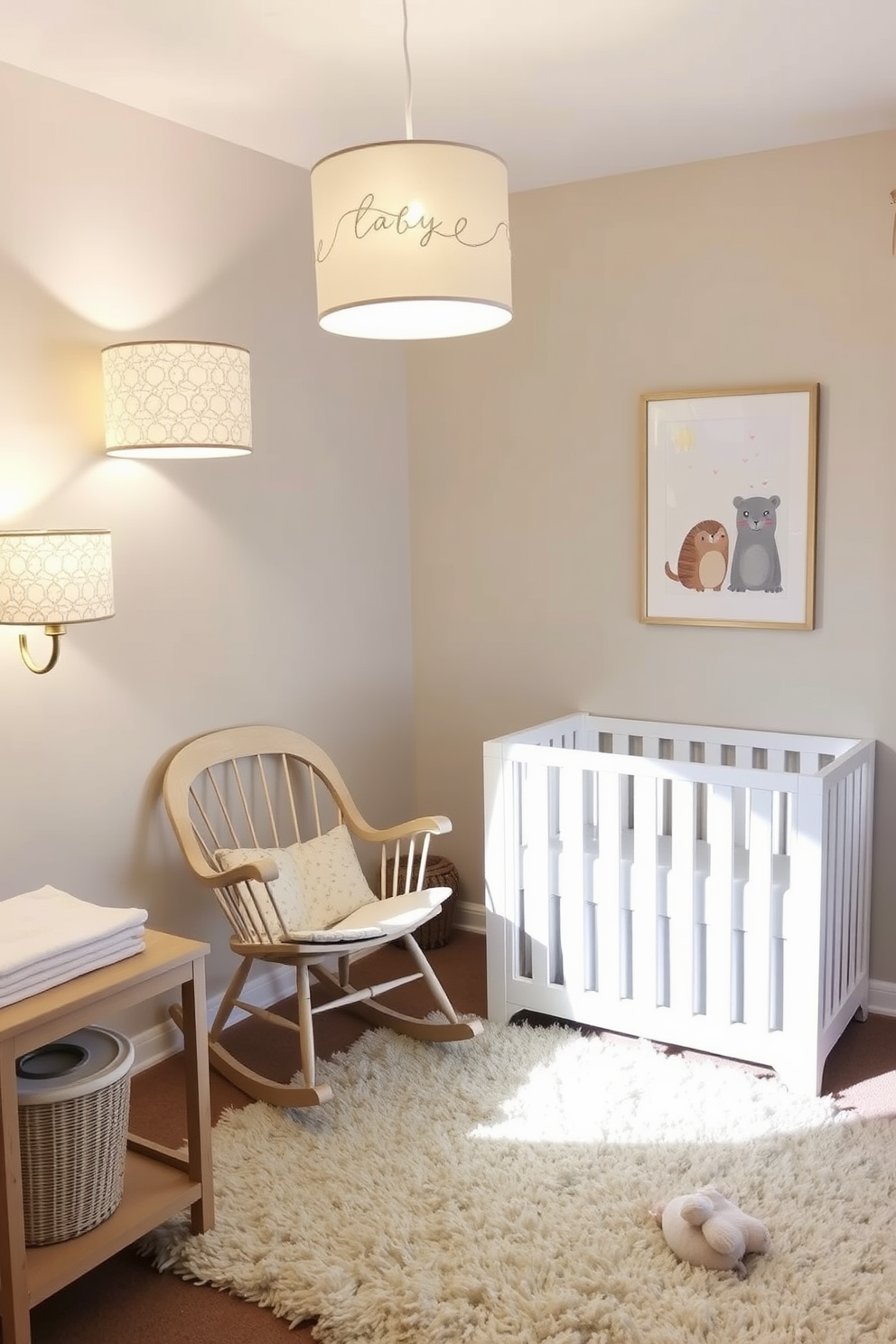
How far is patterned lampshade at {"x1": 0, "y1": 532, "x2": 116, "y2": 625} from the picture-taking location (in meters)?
2.37

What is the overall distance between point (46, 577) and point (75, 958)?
770 mm

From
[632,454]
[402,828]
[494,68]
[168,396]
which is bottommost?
[402,828]

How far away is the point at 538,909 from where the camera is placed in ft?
10.5

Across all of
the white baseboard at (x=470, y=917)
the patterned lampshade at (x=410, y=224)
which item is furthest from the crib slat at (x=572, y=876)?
the patterned lampshade at (x=410, y=224)

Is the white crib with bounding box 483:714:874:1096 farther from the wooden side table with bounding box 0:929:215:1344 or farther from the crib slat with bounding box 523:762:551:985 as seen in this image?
the wooden side table with bounding box 0:929:215:1344

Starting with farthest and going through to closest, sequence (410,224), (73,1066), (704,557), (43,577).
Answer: (704,557)
(43,577)
(73,1066)
(410,224)

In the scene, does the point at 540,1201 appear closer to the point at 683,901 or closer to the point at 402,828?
the point at 683,901

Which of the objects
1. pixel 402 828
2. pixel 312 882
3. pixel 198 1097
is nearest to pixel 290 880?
pixel 312 882

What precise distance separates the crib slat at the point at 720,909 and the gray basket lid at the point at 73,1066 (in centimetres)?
144

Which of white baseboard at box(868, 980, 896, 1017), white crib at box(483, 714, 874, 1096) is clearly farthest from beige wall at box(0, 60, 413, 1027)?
white baseboard at box(868, 980, 896, 1017)

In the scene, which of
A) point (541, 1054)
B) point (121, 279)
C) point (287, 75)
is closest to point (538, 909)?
point (541, 1054)

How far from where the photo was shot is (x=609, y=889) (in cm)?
306

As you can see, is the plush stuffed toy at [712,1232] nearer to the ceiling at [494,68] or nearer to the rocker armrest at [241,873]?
the rocker armrest at [241,873]

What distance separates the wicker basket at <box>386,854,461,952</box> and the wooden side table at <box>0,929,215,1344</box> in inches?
59.0
